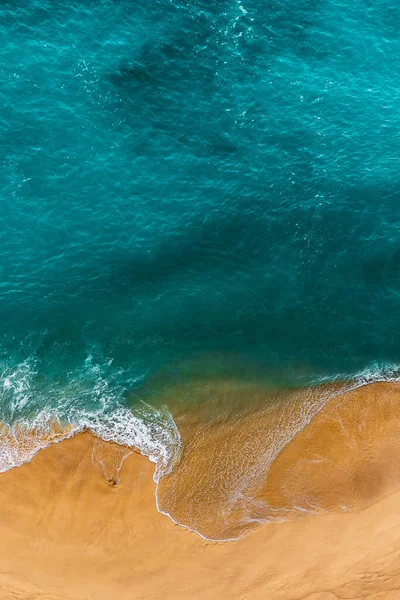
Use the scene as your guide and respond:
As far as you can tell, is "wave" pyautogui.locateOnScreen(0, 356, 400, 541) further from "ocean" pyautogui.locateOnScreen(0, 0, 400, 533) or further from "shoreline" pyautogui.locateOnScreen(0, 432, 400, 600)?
"shoreline" pyautogui.locateOnScreen(0, 432, 400, 600)

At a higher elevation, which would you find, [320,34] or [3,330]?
[320,34]

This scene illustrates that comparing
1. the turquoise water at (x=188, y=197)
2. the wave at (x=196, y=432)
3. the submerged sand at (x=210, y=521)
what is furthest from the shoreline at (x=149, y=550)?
the turquoise water at (x=188, y=197)

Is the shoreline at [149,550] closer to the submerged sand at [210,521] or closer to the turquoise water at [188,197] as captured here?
the submerged sand at [210,521]

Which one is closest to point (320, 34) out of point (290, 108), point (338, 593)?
point (290, 108)

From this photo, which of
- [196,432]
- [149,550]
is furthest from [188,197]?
[149,550]

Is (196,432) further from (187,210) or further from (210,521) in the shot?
(187,210)

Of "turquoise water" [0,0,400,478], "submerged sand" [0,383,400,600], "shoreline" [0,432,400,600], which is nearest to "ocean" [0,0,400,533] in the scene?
"turquoise water" [0,0,400,478]

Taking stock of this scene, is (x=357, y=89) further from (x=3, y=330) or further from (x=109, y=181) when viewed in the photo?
(x=3, y=330)
